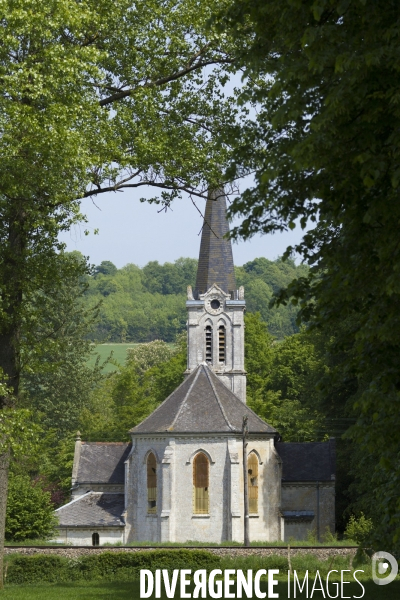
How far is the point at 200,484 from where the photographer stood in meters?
45.0

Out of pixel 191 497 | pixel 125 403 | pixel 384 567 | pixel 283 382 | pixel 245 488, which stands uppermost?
pixel 283 382

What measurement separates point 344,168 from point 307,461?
41.3 m

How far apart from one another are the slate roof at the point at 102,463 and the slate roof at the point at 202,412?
591 centimetres

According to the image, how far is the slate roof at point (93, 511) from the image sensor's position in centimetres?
4656

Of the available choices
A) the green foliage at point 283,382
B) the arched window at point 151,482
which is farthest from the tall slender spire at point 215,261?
the arched window at point 151,482

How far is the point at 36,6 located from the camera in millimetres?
16875

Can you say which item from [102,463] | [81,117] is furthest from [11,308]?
[102,463]

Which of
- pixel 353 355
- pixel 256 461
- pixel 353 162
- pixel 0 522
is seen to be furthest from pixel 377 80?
pixel 256 461

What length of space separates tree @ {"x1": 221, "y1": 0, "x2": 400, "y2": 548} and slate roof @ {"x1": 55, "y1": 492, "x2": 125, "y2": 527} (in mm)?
36892

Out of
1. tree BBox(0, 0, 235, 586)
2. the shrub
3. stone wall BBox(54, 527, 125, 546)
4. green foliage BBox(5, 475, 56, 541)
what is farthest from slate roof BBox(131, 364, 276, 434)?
tree BBox(0, 0, 235, 586)

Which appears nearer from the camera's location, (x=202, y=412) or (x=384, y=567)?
(x=384, y=567)

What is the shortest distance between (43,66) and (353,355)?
8792 millimetres

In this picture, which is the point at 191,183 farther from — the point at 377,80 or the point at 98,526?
the point at 98,526

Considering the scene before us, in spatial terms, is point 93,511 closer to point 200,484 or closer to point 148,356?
point 200,484
